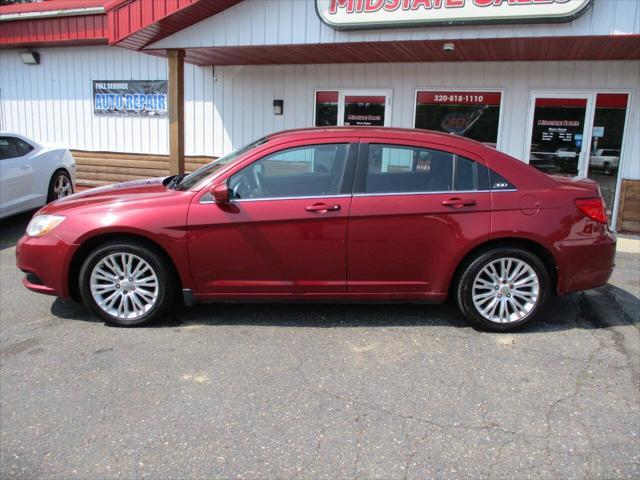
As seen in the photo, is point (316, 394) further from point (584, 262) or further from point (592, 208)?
point (592, 208)

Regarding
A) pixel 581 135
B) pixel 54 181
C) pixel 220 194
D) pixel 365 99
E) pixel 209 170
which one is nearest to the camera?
pixel 220 194

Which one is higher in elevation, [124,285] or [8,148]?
[8,148]

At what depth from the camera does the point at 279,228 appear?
13.7 feet

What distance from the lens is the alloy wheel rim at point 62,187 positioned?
27.3ft

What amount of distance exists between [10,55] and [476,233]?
1158cm

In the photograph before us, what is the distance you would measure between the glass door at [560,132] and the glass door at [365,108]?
244cm

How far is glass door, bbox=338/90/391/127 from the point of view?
9.62 meters

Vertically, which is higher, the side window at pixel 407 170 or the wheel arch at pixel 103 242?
the side window at pixel 407 170

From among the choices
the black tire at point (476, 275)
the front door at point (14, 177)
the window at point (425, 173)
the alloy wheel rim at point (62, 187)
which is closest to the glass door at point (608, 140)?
the black tire at point (476, 275)

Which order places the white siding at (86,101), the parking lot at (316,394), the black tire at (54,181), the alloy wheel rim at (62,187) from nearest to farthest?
the parking lot at (316,394) → the black tire at (54,181) → the alloy wheel rim at (62,187) → the white siding at (86,101)

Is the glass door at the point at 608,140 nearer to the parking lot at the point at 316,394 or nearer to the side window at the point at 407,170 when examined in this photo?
the parking lot at the point at 316,394

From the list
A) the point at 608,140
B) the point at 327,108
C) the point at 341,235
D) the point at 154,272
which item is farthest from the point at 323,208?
the point at 608,140

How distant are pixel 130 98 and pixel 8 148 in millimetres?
3838

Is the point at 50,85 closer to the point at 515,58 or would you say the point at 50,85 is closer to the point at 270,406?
the point at 515,58
